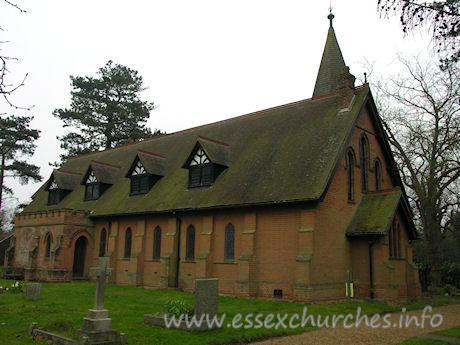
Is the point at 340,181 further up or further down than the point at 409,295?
further up

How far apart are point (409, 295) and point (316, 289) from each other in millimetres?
6508

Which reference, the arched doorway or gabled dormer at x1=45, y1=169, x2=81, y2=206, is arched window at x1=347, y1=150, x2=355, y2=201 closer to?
the arched doorway

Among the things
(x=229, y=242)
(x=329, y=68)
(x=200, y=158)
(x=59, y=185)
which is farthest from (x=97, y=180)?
(x=329, y=68)

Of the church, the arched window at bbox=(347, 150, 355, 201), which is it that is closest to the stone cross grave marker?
the church

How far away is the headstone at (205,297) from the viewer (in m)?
12.7

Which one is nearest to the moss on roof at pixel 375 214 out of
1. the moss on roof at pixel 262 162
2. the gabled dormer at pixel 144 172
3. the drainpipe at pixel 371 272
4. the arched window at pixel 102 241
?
the drainpipe at pixel 371 272

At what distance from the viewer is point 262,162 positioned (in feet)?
80.3

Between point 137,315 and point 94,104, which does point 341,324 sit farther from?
point 94,104

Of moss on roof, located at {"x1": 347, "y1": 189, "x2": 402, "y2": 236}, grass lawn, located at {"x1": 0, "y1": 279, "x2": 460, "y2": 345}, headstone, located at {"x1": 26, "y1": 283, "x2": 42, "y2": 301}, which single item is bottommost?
grass lawn, located at {"x1": 0, "y1": 279, "x2": 460, "y2": 345}

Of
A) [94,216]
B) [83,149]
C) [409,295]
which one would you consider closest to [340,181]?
[409,295]

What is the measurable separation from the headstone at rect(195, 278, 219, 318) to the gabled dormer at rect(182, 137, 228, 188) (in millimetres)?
12726

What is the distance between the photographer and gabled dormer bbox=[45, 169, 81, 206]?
37125 millimetres

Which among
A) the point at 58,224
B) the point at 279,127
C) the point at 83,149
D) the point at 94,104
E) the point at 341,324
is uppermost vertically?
the point at 94,104

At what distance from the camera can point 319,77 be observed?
107ft
